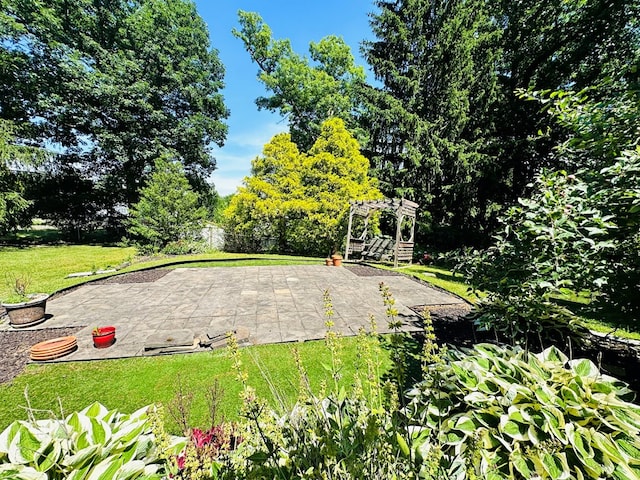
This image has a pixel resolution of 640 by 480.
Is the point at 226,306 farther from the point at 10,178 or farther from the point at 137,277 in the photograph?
the point at 10,178

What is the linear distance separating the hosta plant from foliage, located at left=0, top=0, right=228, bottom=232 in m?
18.6

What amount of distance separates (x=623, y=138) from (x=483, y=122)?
46.1ft

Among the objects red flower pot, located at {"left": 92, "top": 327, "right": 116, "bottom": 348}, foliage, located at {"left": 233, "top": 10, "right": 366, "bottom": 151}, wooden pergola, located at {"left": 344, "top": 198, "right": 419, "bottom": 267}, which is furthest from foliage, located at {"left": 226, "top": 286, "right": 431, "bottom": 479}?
foliage, located at {"left": 233, "top": 10, "right": 366, "bottom": 151}

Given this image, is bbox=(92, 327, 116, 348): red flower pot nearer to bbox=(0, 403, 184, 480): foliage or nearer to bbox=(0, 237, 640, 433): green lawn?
bbox=(0, 237, 640, 433): green lawn

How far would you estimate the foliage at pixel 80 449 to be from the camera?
34.5 inches

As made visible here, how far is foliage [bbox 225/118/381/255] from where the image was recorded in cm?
1247

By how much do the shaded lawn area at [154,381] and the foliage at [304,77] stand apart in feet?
48.6

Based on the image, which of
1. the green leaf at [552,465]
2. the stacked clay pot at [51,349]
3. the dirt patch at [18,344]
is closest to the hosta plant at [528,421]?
the green leaf at [552,465]

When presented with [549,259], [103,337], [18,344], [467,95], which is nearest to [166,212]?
[18,344]

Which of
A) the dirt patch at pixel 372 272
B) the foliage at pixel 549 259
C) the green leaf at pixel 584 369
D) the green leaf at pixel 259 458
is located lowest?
the dirt patch at pixel 372 272

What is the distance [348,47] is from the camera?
17.1 meters

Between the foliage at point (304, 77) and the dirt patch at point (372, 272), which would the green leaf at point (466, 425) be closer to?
the dirt patch at point (372, 272)

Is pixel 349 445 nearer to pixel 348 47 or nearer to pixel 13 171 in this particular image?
pixel 13 171

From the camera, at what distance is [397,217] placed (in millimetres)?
9969
